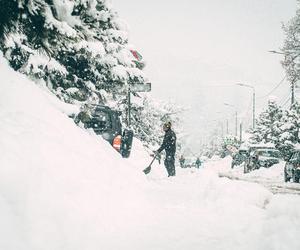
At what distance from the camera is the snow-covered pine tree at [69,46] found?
6953mm

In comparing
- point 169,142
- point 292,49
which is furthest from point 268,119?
point 169,142

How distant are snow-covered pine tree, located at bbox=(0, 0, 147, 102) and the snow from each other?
1168mm

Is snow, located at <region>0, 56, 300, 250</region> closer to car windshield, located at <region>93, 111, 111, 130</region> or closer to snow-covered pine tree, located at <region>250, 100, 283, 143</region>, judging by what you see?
car windshield, located at <region>93, 111, 111, 130</region>

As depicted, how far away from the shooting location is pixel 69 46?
8.28 meters

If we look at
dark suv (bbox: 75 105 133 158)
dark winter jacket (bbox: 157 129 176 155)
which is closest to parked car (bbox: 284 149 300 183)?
dark winter jacket (bbox: 157 129 176 155)

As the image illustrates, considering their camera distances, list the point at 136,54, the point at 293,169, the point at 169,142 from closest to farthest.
A: 1. the point at 169,142
2. the point at 136,54
3. the point at 293,169

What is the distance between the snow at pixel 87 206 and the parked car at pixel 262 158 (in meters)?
15.6

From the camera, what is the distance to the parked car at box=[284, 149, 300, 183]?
15.6 meters

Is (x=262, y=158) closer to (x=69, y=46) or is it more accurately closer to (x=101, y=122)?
(x=101, y=122)

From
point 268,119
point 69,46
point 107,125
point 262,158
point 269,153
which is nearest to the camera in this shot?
point 69,46

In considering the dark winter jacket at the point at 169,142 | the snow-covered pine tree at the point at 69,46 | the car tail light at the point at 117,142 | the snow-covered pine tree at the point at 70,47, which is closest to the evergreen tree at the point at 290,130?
the snow-covered pine tree at the point at 70,47

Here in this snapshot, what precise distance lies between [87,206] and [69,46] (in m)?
4.68

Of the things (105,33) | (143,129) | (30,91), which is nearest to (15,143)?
(30,91)

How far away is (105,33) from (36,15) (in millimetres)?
5320
